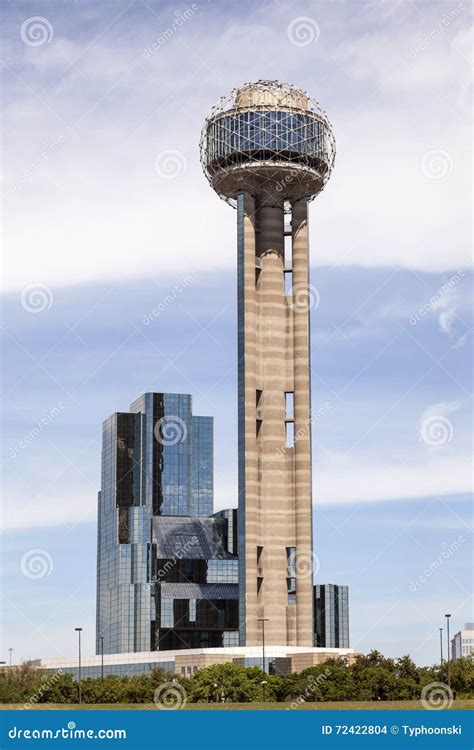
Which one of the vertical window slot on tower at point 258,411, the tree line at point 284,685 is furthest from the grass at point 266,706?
the vertical window slot on tower at point 258,411

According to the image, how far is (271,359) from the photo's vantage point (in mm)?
192875

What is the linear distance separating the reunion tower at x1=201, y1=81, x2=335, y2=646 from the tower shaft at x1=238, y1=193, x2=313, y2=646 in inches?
5.9

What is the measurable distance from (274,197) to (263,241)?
756 centimetres

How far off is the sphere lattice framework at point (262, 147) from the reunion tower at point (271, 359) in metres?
0.15

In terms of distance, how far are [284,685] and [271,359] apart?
202 feet

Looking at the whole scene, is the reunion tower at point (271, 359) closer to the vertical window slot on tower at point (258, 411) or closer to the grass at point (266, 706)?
the vertical window slot on tower at point (258, 411)

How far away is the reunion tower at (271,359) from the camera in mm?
186500

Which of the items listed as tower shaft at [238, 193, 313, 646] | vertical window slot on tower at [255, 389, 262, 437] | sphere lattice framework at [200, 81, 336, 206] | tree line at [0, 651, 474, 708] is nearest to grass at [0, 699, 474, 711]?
tree line at [0, 651, 474, 708]

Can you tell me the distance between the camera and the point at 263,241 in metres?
198

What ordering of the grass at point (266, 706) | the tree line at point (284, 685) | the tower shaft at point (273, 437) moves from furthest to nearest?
the tower shaft at point (273, 437), the tree line at point (284, 685), the grass at point (266, 706)

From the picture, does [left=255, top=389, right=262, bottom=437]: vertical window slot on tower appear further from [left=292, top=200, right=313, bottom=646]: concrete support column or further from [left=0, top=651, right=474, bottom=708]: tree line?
[left=0, top=651, right=474, bottom=708]: tree line

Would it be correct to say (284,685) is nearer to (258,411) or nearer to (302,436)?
(302,436)

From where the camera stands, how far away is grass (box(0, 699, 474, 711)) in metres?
129

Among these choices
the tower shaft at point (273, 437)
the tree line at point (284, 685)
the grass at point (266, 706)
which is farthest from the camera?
the tower shaft at point (273, 437)
